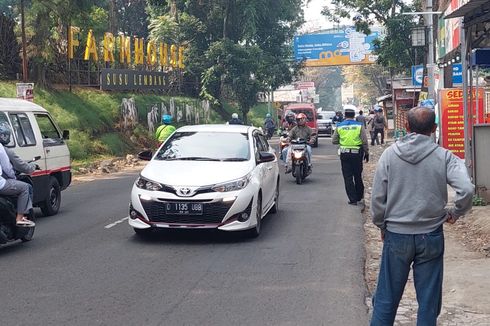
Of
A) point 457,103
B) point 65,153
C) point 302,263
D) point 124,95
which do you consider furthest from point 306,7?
point 302,263

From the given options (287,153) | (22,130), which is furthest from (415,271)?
(287,153)

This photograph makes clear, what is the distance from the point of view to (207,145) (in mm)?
11492

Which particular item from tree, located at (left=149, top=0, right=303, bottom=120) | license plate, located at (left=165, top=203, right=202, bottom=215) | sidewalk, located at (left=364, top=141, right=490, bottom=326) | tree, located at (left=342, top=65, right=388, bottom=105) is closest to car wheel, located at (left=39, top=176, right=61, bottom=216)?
license plate, located at (left=165, top=203, right=202, bottom=215)

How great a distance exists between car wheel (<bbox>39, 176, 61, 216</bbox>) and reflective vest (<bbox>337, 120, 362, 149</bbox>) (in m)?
5.26

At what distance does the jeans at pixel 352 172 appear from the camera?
14211 millimetres

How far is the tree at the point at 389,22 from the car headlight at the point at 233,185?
1291 inches

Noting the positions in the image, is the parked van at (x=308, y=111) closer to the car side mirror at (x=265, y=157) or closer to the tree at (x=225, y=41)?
the tree at (x=225, y=41)

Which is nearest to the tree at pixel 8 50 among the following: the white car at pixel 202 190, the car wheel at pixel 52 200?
the car wheel at pixel 52 200

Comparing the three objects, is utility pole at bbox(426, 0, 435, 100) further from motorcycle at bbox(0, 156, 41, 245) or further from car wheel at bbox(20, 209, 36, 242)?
motorcycle at bbox(0, 156, 41, 245)

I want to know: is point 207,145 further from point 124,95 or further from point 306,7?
point 306,7

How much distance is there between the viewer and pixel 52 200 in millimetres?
13531

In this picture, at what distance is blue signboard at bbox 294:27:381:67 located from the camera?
54781mm

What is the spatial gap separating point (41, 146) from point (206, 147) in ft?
10.7

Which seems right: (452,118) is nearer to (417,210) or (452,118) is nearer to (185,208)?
(185,208)
